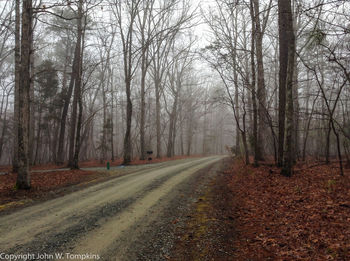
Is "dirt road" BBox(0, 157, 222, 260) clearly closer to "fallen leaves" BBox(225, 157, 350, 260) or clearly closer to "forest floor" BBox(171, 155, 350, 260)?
"forest floor" BBox(171, 155, 350, 260)

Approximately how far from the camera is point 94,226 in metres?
4.23

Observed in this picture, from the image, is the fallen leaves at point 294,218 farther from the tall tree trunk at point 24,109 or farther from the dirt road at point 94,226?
the tall tree trunk at point 24,109

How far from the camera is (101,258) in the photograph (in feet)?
10.1

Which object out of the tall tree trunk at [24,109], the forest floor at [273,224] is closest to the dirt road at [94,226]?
the forest floor at [273,224]

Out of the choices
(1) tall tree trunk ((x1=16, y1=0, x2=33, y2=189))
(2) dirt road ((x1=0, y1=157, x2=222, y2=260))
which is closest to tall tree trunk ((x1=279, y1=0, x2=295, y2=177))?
(2) dirt road ((x1=0, y1=157, x2=222, y2=260))

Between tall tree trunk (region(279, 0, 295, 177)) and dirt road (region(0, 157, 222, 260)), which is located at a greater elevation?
tall tree trunk (region(279, 0, 295, 177))

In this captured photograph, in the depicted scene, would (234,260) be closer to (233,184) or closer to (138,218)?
(138,218)

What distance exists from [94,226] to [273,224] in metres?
3.82

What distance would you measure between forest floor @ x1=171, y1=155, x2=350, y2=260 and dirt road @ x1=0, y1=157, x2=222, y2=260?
642 millimetres

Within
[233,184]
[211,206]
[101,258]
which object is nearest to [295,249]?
[211,206]

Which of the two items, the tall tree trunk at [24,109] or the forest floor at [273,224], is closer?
the forest floor at [273,224]

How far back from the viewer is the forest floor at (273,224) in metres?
3.32

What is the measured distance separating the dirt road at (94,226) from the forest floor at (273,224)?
642 millimetres

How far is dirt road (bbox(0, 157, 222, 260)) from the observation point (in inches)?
130
